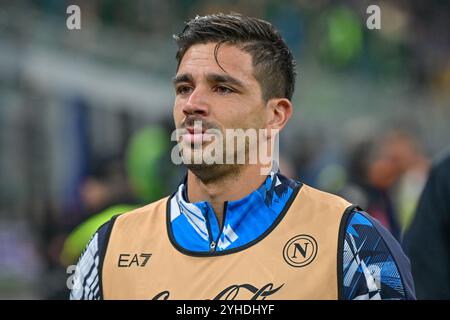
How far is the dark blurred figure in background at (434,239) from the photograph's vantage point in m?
4.32

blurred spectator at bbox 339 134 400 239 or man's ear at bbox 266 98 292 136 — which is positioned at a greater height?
man's ear at bbox 266 98 292 136

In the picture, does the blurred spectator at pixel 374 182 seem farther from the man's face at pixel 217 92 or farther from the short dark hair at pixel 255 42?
the man's face at pixel 217 92

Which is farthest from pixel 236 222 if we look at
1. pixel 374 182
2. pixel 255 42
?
pixel 374 182

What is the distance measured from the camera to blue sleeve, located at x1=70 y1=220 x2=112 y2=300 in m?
3.39

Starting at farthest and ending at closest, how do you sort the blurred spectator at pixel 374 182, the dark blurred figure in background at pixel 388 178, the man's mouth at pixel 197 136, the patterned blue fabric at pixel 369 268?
the dark blurred figure in background at pixel 388 178, the blurred spectator at pixel 374 182, the man's mouth at pixel 197 136, the patterned blue fabric at pixel 369 268

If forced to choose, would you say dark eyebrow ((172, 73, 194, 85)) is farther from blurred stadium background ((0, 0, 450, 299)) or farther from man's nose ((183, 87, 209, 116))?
blurred stadium background ((0, 0, 450, 299))

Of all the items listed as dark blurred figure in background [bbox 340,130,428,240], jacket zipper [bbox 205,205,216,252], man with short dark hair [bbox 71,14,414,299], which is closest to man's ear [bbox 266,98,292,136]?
man with short dark hair [bbox 71,14,414,299]

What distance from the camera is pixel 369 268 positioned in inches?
125

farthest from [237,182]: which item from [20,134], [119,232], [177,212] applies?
[20,134]

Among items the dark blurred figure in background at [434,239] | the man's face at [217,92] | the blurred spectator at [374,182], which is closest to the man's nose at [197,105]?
the man's face at [217,92]

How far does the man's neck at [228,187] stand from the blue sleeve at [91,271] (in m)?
0.39

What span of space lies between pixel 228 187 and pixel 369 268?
24.2 inches

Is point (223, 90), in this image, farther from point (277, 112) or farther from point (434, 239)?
point (434, 239)

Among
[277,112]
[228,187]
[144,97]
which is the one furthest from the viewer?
[144,97]
